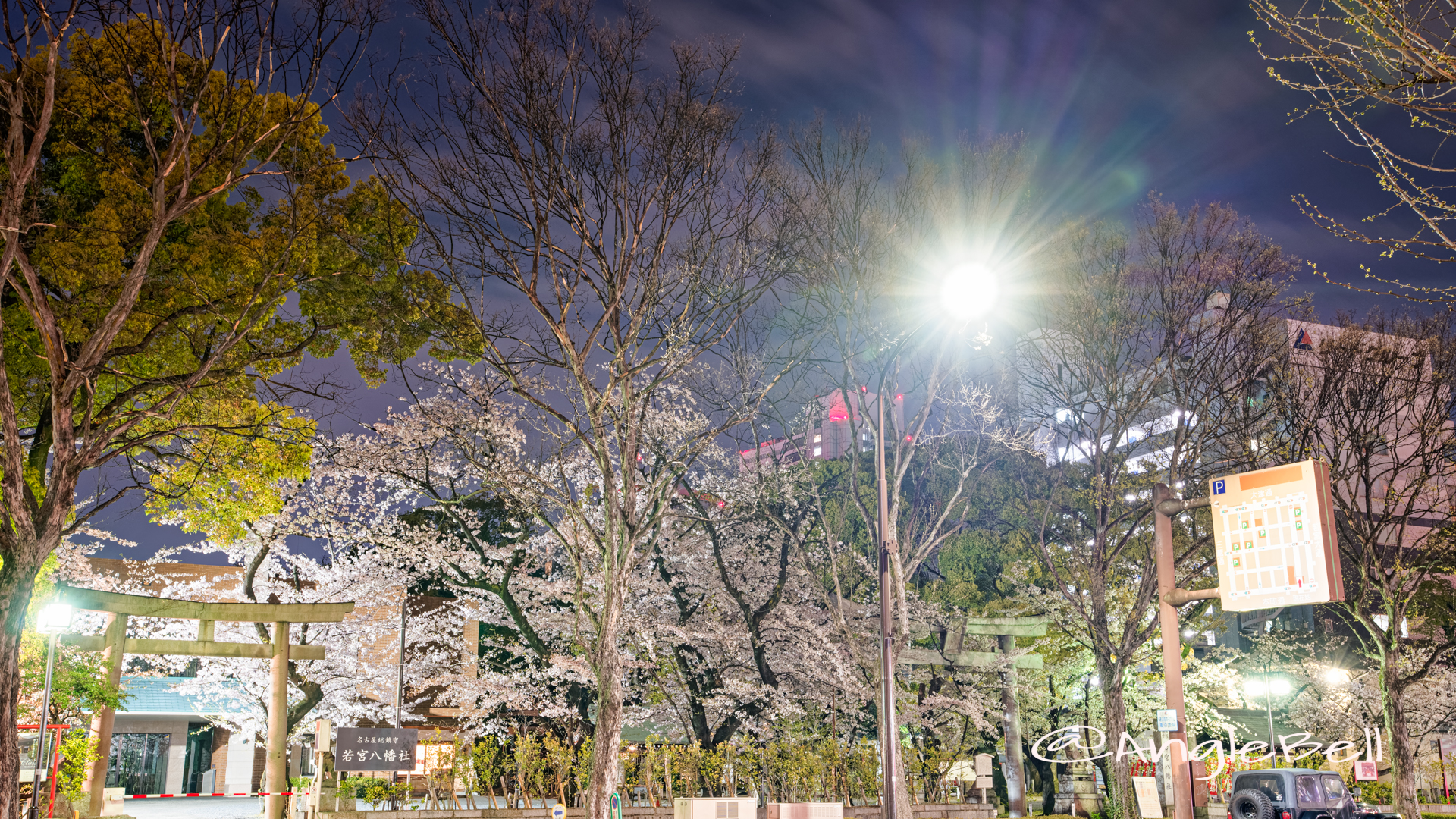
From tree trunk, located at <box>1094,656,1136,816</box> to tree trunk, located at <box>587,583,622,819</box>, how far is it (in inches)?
437

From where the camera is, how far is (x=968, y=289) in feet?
48.9

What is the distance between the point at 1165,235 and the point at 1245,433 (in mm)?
5382

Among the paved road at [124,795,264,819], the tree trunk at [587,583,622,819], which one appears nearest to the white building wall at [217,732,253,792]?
the paved road at [124,795,264,819]

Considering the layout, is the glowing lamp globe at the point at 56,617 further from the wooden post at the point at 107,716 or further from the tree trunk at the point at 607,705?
the tree trunk at the point at 607,705

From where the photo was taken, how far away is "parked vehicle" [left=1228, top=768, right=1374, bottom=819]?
16328mm

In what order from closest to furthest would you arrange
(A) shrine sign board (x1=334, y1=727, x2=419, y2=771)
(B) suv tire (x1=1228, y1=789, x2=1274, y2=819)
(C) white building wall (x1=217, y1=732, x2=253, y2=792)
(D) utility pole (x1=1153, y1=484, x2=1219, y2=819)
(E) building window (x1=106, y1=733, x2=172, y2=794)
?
1. (D) utility pole (x1=1153, y1=484, x2=1219, y2=819)
2. (B) suv tire (x1=1228, y1=789, x2=1274, y2=819)
3. (A) shrine sign board (x1=334, y1=727, x2=419, y2=771)
4. (E) building window (x1=106, y1=733, x2=172, y2=794)
5. (C) white building wall (x1=217, y1=732, x2=253, y2=792)

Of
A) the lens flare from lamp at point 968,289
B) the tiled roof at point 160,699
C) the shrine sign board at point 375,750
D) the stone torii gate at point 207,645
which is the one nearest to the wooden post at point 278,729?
the stone torii gate at point 207,645

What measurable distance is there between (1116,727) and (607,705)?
11471mm

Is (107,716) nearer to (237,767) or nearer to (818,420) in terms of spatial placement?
(818,420)

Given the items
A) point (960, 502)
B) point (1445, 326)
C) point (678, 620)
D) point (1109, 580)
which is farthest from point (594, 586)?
point (1445, 326)

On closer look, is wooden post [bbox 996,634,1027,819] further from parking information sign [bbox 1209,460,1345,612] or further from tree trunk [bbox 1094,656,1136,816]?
parking information sign [bbox 1209,460,1345,612]

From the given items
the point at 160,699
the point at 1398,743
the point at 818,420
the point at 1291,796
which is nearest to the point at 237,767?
the point at 160,699

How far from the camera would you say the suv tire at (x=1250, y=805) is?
54.3ft

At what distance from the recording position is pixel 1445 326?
77.5 feet
